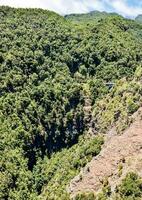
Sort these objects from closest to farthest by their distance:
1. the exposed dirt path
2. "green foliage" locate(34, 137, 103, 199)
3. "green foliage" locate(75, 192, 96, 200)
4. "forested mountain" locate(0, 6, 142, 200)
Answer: "green foliage" locate(75, 192, 96, 200) < the exposed dirt path < "green foliage" locate(34, 137, 103, 199) < "forested mountain" locate(0, 6, 142, 200)

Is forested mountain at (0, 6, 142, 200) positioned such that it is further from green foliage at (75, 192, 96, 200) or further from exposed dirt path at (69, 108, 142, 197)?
green foliage at (75, 192, 96, 200)

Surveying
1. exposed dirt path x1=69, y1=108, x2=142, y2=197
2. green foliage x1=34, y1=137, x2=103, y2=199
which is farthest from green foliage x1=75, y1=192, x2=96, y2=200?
→ green foliage x1=34, y1=137, x2=103, y2=199

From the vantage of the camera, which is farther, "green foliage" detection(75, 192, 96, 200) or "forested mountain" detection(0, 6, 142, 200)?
"forested mountain" detection(0, 6, 142, 200)

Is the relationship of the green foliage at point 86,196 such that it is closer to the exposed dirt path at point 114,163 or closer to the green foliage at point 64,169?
the exposed dirt path at point 114,163

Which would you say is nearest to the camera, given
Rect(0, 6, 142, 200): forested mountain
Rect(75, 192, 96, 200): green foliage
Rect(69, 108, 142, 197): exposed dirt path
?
Rect(75, 192, 96, 200): green foliage

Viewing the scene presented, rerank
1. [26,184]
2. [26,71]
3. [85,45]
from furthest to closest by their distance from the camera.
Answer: [85,45] → [26,71] → [26,184]

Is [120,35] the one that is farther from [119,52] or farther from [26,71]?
[26,71]

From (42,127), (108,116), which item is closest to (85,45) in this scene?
(42,127)

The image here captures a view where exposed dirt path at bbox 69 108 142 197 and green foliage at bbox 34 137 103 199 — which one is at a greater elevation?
exposed dirt path at bbox 69 108 142 197
